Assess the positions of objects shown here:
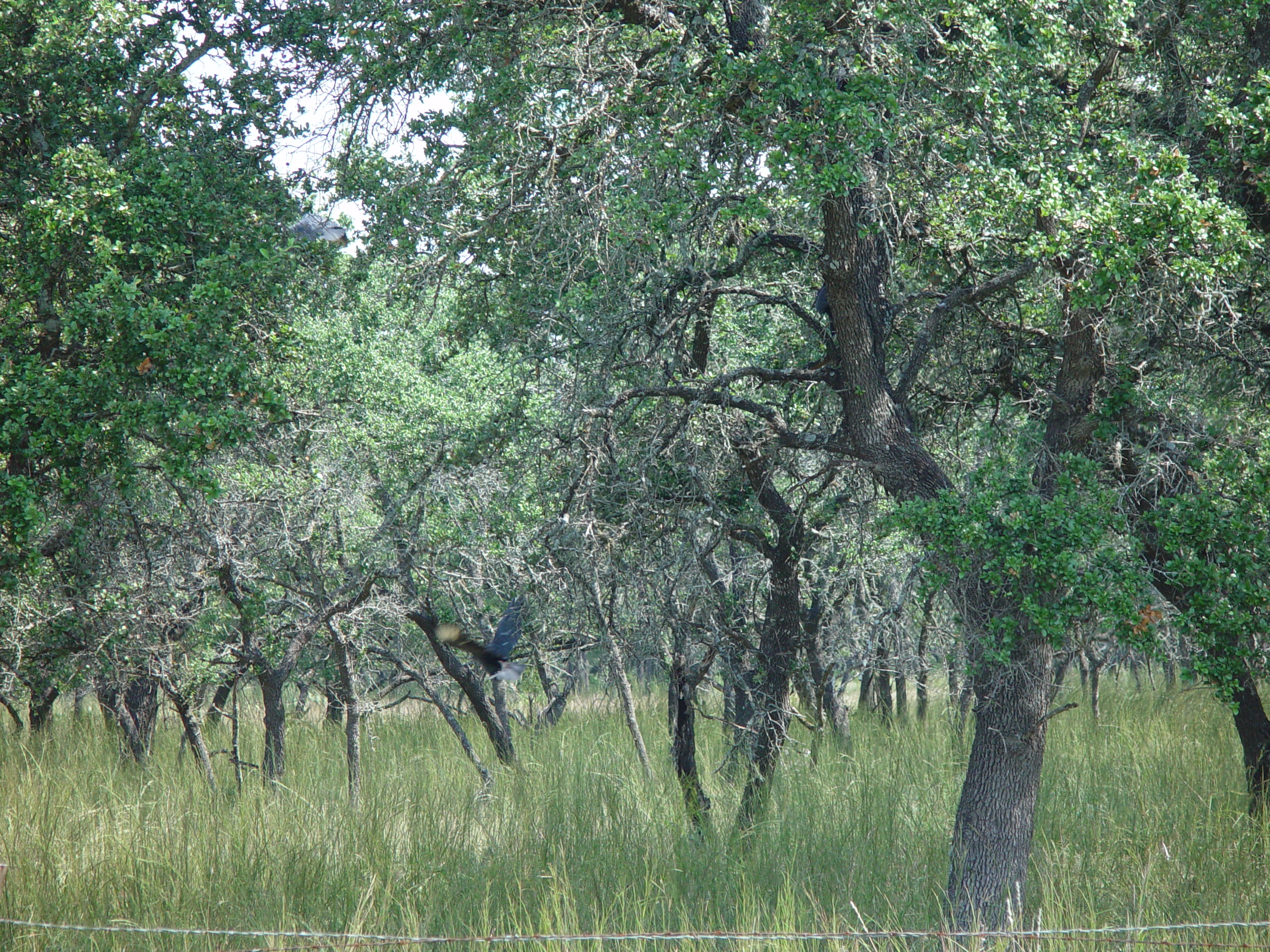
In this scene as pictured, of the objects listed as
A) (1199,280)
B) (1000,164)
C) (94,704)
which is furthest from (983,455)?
(94,704)

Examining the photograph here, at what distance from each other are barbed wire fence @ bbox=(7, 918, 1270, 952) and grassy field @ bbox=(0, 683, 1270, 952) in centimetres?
12

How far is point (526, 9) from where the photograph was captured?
6.33 m

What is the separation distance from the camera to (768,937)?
15.5 feet

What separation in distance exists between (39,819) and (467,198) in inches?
212

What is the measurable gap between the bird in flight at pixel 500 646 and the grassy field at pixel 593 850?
1299mm

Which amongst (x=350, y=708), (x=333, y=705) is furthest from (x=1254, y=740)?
(x=333, y=705)

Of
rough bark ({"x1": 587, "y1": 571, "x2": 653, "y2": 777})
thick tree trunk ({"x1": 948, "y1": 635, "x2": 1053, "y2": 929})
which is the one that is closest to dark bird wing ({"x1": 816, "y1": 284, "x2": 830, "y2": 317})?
rough bark ({"x1": 587, "y1": 571, "x2": 653, "y2": 777})

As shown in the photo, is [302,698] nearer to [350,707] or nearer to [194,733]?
[194,733]

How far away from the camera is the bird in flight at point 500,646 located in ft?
17.2

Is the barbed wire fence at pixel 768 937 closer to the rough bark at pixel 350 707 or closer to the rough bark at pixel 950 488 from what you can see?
the rough bark at pixel 950 488

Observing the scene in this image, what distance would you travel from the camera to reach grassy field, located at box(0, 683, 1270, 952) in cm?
584

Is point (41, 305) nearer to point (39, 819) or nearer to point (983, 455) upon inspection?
point (39, 819)

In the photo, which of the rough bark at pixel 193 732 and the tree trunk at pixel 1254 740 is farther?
the rough bark at pixel 193 732

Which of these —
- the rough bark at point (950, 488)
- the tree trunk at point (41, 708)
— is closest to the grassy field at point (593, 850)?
the rough bark at point (950, 488)
